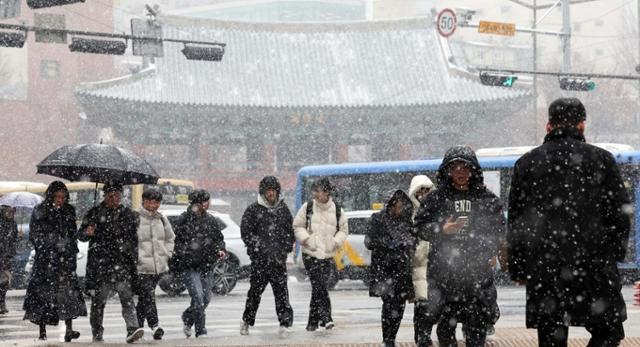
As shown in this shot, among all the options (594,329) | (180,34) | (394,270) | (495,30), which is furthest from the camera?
(180,34)

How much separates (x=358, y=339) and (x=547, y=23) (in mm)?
73101

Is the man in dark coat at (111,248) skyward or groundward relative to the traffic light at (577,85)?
groundward

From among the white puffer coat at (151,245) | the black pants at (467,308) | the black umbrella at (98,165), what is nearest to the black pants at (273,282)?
the white puffer coat at (151,245)

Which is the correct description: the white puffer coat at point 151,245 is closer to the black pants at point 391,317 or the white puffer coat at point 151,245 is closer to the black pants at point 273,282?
the black pants at point 273,282

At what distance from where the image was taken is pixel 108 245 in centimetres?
1023

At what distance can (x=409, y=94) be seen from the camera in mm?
39375

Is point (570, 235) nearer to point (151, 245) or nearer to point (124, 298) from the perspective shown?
point (124, 298)

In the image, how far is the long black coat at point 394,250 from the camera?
920 centimetres

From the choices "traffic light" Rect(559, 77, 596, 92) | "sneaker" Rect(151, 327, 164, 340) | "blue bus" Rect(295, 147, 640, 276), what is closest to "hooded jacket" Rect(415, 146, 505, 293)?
"sneaker" Rect(151, 327, 164, 340)

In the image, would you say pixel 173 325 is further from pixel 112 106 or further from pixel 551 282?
pixel 112 106

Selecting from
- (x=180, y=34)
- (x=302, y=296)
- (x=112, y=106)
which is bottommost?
(x=302, y=296)

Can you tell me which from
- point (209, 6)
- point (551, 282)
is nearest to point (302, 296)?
point (551, 282)

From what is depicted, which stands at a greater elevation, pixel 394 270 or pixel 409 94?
pixel 409 94

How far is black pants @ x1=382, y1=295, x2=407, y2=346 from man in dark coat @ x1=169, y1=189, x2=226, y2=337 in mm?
2262
